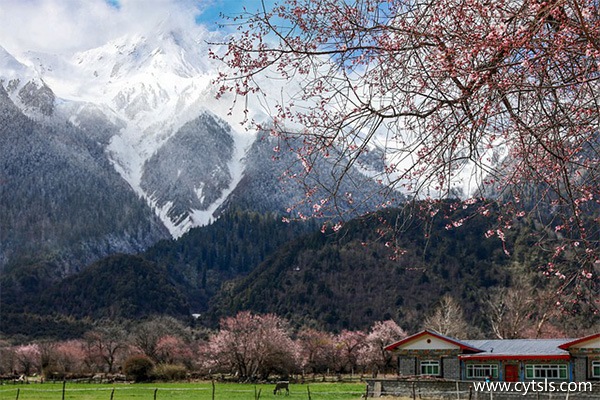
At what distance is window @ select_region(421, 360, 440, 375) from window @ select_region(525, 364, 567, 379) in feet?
16.7

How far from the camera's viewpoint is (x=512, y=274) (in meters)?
115

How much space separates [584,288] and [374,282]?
401ft

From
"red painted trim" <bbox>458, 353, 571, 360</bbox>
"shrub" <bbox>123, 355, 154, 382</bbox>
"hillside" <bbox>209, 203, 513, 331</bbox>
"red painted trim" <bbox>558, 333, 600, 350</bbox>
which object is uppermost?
"hillside" <bbox>209, 203, 513, 331</bbox>

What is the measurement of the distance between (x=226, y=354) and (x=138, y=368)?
8902 millimetres

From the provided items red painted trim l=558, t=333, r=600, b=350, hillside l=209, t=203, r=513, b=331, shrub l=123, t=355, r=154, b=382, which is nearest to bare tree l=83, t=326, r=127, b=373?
shrub l=123, t=355, r=154, b=382

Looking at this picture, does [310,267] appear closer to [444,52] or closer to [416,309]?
[416,309]

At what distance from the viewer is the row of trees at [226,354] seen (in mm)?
69438

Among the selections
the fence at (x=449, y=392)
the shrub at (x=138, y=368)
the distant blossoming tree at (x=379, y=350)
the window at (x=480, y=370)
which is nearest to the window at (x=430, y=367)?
the window at (x=480, y=370)

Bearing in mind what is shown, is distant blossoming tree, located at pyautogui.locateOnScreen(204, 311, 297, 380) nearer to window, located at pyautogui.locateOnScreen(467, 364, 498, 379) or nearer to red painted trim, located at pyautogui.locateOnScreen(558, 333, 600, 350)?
window, located at pyautogui.locateOnScreen(467, 364, 498, 379)

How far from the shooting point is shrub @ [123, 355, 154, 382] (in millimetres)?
65625

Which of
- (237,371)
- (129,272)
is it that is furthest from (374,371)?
(129,272)

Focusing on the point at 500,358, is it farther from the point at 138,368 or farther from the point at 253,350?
the point at 138,368

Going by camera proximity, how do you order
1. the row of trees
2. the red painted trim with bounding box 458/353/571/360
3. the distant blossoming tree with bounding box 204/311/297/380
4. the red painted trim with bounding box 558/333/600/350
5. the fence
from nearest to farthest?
the fence
the red painted trim with bounding box 558/333/600/350
the red painted trim with bounding box 458/353/571/360
the distant blossoming tree with bounding box 204/311/297/380
the row of trees

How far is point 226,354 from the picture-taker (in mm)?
71688
